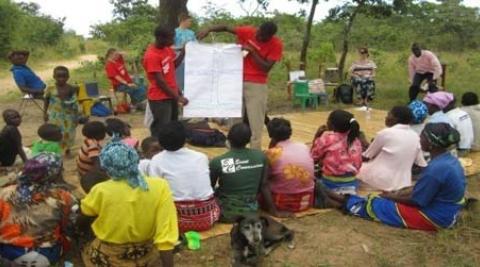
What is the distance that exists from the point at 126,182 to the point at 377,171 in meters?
3.05

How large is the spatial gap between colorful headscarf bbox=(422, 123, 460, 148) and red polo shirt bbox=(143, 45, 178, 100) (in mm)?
3021

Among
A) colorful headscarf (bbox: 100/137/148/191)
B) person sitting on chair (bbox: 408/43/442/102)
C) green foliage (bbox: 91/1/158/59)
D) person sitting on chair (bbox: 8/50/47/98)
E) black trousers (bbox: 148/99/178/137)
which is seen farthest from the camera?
green foliage (bbox: 91/1/158/59)

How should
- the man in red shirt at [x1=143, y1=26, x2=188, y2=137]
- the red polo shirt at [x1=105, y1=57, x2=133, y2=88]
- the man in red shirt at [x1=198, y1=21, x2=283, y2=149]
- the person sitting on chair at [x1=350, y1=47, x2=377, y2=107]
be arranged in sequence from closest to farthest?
the man in red shirt at [x1=143, y1=26, x2=188, y2=137] → the man in red shirt at [x1=198, y1=21, x2=283, y2=149] → the red polo shirt at [x1=105, y1=57, x2=133, y2=88] → the person sitting on chair at [x1=350, y1=47, x2=377, y2=107]

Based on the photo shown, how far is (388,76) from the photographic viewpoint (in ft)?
59.5

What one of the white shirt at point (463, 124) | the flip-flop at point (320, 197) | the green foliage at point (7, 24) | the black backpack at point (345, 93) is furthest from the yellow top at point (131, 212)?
the green foliage at point (7, 24)

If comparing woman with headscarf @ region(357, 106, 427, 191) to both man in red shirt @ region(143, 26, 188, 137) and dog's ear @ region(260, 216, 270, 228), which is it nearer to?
dog's ear @ region(260, 216, 270, 228)

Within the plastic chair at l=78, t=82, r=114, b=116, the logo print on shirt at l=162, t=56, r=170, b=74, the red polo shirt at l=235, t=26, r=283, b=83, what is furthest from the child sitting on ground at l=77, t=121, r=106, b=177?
the plastic chair at l=78, t=82, r=114, b=116

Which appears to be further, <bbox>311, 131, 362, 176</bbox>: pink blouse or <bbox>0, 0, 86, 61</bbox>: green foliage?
<bbox>0, 0, 86, 61</bbox>: green foliage

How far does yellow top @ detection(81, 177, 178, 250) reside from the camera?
355 cm

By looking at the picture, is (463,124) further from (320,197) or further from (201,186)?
(201,186)

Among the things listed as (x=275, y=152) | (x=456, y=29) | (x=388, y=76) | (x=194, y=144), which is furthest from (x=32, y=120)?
(x=456, y=29)

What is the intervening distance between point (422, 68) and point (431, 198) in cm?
772

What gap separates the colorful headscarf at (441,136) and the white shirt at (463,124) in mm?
2662

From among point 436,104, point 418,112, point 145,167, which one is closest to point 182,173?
point 145,167
